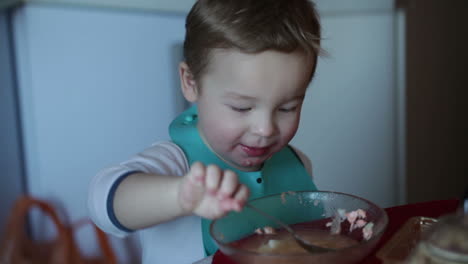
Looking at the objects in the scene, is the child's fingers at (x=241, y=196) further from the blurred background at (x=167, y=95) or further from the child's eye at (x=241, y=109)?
the blurred background at (x=167, y=95)

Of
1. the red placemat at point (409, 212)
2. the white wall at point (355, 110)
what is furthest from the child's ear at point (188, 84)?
the white wall at point (355, 110)

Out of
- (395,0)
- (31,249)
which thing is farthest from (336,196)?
(395,0)

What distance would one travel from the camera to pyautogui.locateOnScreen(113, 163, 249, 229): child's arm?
562 millimetres

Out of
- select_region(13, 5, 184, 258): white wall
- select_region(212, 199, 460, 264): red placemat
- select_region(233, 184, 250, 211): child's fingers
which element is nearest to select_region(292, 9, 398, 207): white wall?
select_region(13, 5, 184, 258): white wall

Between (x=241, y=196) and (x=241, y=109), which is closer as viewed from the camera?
(x=241, y=196)

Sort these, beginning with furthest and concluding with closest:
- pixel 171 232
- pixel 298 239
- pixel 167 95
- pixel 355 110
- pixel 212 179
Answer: pixel 355 110, pixel 167 95, pixel 171 232, pixel 298 239, pixel 212 179

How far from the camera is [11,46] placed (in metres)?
1.46

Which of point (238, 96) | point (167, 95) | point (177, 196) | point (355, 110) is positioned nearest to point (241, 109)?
point (238, 96)

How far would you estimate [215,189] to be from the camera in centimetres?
56

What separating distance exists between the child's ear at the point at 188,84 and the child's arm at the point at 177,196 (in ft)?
0.89

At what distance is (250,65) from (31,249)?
3.30 ft

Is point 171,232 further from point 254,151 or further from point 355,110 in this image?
point 355,110

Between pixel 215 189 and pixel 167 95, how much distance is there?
132 centimetres

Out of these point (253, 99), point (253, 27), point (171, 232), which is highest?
point (253, 27)
